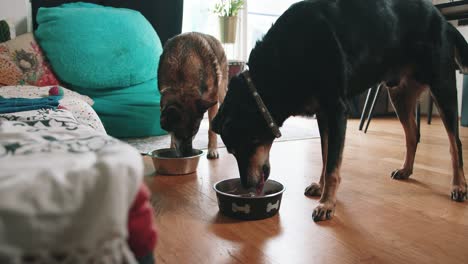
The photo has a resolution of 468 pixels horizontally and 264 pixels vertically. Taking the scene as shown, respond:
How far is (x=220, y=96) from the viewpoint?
2471mm

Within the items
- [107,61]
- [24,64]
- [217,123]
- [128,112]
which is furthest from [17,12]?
[217,123]

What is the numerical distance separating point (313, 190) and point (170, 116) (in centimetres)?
83

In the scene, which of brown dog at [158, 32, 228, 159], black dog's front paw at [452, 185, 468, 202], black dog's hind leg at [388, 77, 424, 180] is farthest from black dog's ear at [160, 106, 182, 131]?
black dog's front paw at [452, 185, 468, 202]

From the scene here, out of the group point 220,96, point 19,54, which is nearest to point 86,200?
point 220,96

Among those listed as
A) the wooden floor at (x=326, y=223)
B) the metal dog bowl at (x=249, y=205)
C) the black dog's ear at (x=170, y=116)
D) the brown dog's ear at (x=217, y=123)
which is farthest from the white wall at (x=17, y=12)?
the metal dog bowl at (x=249, y=205)

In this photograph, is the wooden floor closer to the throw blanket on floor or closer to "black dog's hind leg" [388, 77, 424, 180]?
"black dog's hind leg" [388, 77, 424, 180]

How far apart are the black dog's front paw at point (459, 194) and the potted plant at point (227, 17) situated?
9.71 ft

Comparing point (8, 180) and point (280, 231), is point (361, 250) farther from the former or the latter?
point (8, 180)

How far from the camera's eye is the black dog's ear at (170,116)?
192 centimetres

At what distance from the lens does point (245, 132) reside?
1.36 metres

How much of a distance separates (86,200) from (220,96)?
6.75ft

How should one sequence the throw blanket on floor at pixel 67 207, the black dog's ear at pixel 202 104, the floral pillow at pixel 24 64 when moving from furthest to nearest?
the floral pillow at pixel 24 64 < the black dog's ear at pixel 202 104 < the throw blanket on floor at pixel 67 207

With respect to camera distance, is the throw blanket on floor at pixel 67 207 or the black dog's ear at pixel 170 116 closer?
the throw blanket on floor at pixel 67 207

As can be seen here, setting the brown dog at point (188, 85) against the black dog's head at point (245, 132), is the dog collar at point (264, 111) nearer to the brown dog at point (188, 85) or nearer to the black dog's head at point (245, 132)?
the black dog's head at point (245, 132)
